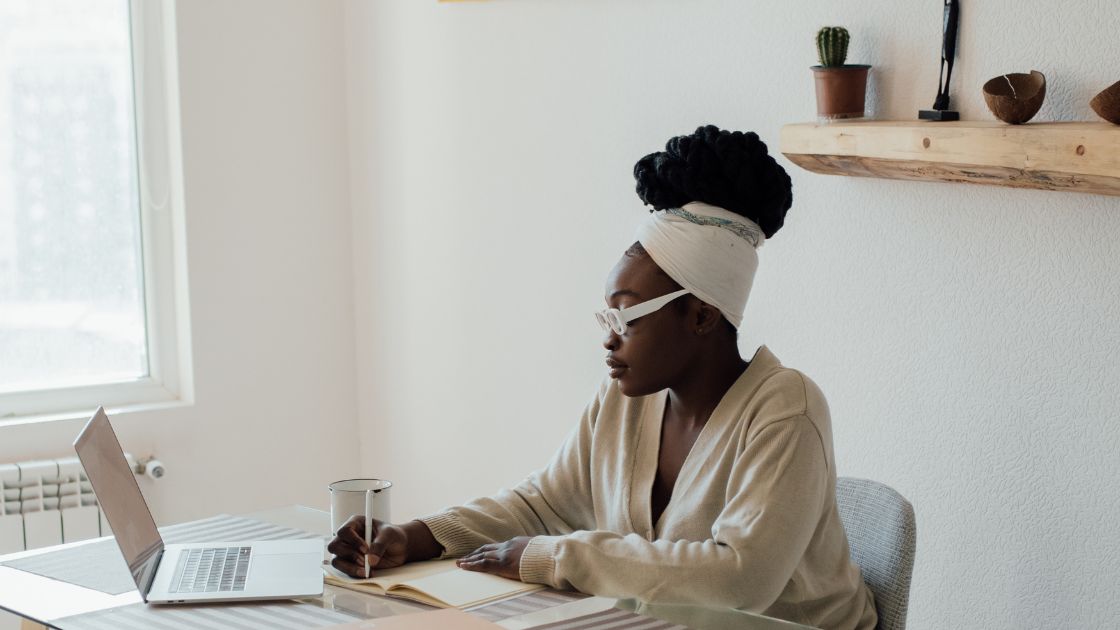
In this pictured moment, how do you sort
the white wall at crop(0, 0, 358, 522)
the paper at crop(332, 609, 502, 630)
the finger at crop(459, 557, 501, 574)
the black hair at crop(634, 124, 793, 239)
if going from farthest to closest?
the white wall at crop(0, 0, 358, 522), the black hair at crop(634, 124, 793, 239), the finger at crop(459, 557, 501, 574), the paper at crop(332, 609, 502, 630)

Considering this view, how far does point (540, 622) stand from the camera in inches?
55.0

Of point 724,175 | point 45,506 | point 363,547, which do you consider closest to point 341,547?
point 363,547

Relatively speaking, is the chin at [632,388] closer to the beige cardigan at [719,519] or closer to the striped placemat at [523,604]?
the beige cardigan at [719,519]

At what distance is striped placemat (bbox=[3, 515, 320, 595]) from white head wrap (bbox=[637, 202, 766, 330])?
2.19 feet

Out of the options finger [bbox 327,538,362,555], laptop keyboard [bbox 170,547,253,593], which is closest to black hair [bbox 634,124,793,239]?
finger [bbox 327,538,362,555]

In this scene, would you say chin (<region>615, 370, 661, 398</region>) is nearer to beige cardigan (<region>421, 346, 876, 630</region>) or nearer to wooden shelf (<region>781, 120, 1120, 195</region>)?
beige cardigan (<region>421, 346, 876, 630</region>)

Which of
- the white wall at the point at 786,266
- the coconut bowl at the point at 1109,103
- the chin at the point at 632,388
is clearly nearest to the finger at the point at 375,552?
the chin at the point at 632,388

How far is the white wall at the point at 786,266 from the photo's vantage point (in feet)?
6.37

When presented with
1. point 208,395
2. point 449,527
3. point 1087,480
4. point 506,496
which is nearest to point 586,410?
point 506,496

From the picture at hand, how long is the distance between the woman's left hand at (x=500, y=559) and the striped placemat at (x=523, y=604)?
0.06 metres

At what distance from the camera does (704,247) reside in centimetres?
170

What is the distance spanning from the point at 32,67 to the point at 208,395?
1.01 meters

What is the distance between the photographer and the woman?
1.52 m

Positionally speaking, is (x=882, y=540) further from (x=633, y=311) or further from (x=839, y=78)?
(x=839, y=78)
